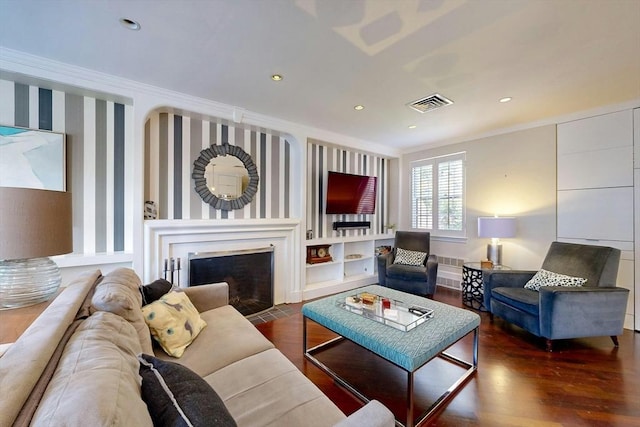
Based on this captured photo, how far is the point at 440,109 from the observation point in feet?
10.0

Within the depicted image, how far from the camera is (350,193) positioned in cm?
432

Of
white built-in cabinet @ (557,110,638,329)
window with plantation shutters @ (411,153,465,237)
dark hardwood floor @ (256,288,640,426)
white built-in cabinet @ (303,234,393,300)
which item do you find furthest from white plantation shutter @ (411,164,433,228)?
dark hardwood floor @ (256,288,640,426)

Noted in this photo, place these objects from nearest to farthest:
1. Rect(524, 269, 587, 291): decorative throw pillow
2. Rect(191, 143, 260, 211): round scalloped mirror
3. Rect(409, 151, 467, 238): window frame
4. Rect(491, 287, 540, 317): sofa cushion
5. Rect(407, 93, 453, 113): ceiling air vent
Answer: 1. Rect(491, 287, 540, 317): sofa cushion
2. Rect(524, 269, 587, 291): decorative throw pillow
3. Rect(407, 93, 453, 113): ceiling air vent
4. Rect(191, 143, 260, 211): round scalloped mirror
5. Rect(409, 151, 467, 238): window frame

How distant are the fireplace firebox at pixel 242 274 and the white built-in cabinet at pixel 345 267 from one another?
2.17 feet

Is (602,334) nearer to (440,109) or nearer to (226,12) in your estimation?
(440,109)

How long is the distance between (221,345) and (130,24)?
2149 millimetres

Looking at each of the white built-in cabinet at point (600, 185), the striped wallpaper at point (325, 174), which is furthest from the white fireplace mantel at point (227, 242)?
the white built-in cabinet at point (600, 185)

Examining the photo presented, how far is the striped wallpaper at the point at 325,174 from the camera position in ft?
13.3

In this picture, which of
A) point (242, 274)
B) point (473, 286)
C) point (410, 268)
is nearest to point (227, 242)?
point (242, 274)

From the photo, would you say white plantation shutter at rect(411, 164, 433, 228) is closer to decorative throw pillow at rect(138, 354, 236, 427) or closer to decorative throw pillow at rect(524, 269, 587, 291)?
decorative throw pillow at rect(524, 269, 587, 291)

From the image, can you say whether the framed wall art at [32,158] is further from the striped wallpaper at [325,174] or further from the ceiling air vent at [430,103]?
the ceiling air vent at [430,103]

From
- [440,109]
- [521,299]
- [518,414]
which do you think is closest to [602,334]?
[521,299]

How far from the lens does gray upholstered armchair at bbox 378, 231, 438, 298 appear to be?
369 centimetres

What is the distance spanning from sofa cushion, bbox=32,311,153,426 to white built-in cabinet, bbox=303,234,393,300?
2967 millimetres
